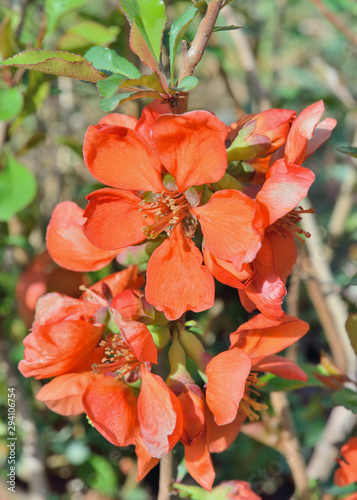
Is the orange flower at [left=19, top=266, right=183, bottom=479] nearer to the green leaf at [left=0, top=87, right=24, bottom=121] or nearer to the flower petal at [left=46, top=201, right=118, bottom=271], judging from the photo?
Answer: the flower petal at [left=46, top=201, right=118, bottom=271]

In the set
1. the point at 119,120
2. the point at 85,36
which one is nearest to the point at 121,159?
the point at 119,120

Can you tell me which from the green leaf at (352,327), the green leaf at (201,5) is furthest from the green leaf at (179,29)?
the green leaf at (352,327)

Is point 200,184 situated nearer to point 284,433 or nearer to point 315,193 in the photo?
point 284,433

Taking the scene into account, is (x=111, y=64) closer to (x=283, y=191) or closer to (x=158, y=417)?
(x=283, y=191)

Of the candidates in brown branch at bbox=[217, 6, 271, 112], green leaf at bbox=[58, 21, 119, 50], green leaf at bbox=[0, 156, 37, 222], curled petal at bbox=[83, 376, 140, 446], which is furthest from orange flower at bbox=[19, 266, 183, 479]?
brown branch at bbox=[217, 6, 271, 112]

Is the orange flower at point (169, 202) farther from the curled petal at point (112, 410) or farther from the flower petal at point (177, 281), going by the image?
the curled petal at point (112, 410)
